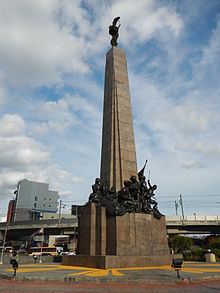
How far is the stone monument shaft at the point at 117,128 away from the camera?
21.9m

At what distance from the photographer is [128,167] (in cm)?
2220

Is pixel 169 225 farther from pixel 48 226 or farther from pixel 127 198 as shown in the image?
pixel 127 198

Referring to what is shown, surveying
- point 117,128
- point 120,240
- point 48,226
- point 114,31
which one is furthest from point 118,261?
point 48,226

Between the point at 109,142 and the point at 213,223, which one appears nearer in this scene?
the point at 109,142

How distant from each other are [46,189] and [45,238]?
50.5 meters

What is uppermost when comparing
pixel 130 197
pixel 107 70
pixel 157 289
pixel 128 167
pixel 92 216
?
pixel 107 70

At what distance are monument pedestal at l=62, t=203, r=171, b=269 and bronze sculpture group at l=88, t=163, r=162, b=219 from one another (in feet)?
1.36

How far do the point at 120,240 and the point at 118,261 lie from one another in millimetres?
1518

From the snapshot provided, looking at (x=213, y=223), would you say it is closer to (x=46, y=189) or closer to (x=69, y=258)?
(x=69, y=258)

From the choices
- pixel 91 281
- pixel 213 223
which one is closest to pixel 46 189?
pixel 213 223

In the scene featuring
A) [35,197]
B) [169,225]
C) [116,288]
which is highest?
[35,197]

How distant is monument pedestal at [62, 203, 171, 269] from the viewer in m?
17.3

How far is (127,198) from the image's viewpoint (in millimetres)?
19609

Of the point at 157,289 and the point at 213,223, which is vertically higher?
the point at 213,223
